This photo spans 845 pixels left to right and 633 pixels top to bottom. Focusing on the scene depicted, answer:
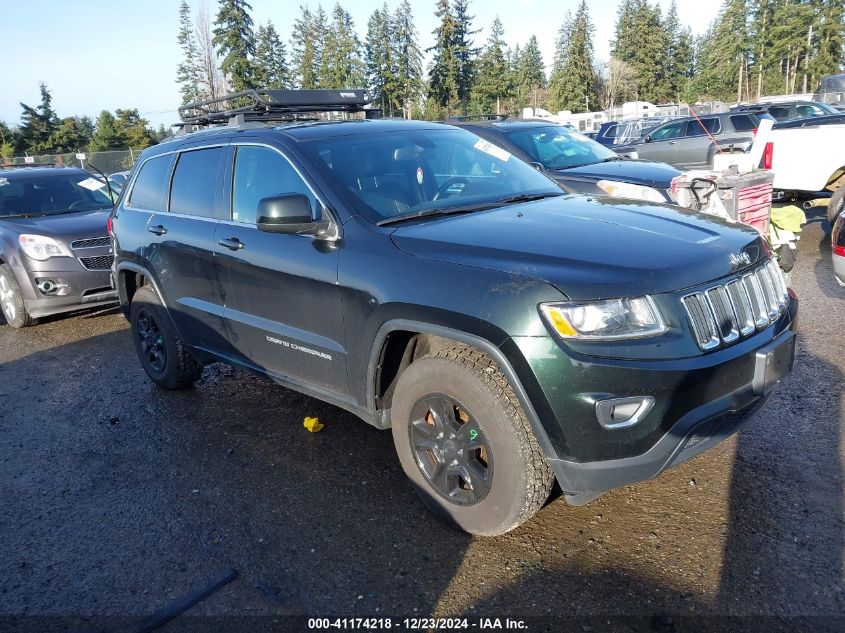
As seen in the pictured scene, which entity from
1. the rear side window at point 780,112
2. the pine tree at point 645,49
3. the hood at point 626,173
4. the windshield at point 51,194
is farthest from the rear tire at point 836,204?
the pine tree at point 645,49

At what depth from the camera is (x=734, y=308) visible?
2992 mm

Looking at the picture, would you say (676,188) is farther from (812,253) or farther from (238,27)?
(238,27)

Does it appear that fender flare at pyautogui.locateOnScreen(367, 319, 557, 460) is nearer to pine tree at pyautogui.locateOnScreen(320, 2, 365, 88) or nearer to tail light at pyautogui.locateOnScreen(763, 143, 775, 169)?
tail light at pyautogui.locateOnScreen(763, 143, 775, 169)

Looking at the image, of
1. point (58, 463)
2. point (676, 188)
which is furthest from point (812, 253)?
point (58, 463)

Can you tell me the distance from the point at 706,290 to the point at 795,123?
14.9 metres

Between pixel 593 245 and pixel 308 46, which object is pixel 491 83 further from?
pixel 593 245

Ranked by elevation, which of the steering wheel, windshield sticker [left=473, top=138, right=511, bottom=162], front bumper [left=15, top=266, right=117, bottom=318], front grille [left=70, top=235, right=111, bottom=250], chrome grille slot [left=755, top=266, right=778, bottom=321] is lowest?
front bumper [left=15, top=266, right=117, bottom=318]

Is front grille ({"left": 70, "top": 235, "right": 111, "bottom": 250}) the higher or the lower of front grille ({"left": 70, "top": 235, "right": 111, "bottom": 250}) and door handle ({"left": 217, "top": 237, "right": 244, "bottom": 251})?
the lower

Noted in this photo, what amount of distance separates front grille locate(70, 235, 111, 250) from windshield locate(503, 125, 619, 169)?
483 centimetres

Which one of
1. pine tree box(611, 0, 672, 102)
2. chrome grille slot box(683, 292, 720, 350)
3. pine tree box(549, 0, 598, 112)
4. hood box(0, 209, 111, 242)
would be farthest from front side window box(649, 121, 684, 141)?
pine tree box(611, 0, 672, 102)

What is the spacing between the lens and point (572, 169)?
27.0 ft

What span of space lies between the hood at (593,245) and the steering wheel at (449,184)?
1.21 ft

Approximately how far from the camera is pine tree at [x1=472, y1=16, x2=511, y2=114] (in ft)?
241

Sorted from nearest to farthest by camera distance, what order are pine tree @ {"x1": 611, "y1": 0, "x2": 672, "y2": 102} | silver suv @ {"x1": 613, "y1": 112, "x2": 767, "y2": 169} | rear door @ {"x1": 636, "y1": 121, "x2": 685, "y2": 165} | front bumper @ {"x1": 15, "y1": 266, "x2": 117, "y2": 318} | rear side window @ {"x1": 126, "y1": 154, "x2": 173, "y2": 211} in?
1. rear side window @ {"x1": 126, "y1": 154, "x2": 173, "y2": 211}
2. front bumper @ {"x1": 15, "y1": 266, "x2": 117, "y2": 318}
3. silver suv @ {"x1": 613, "y1": 112, "x2": 767, "y2": 169}
4. rear door @ {"x1": 636, "y1": 121, "x2": 685, "y2": 165}
5. pine tree @ {"x1": 611, "y1": 0, "x2": 672, "y2": 102}
